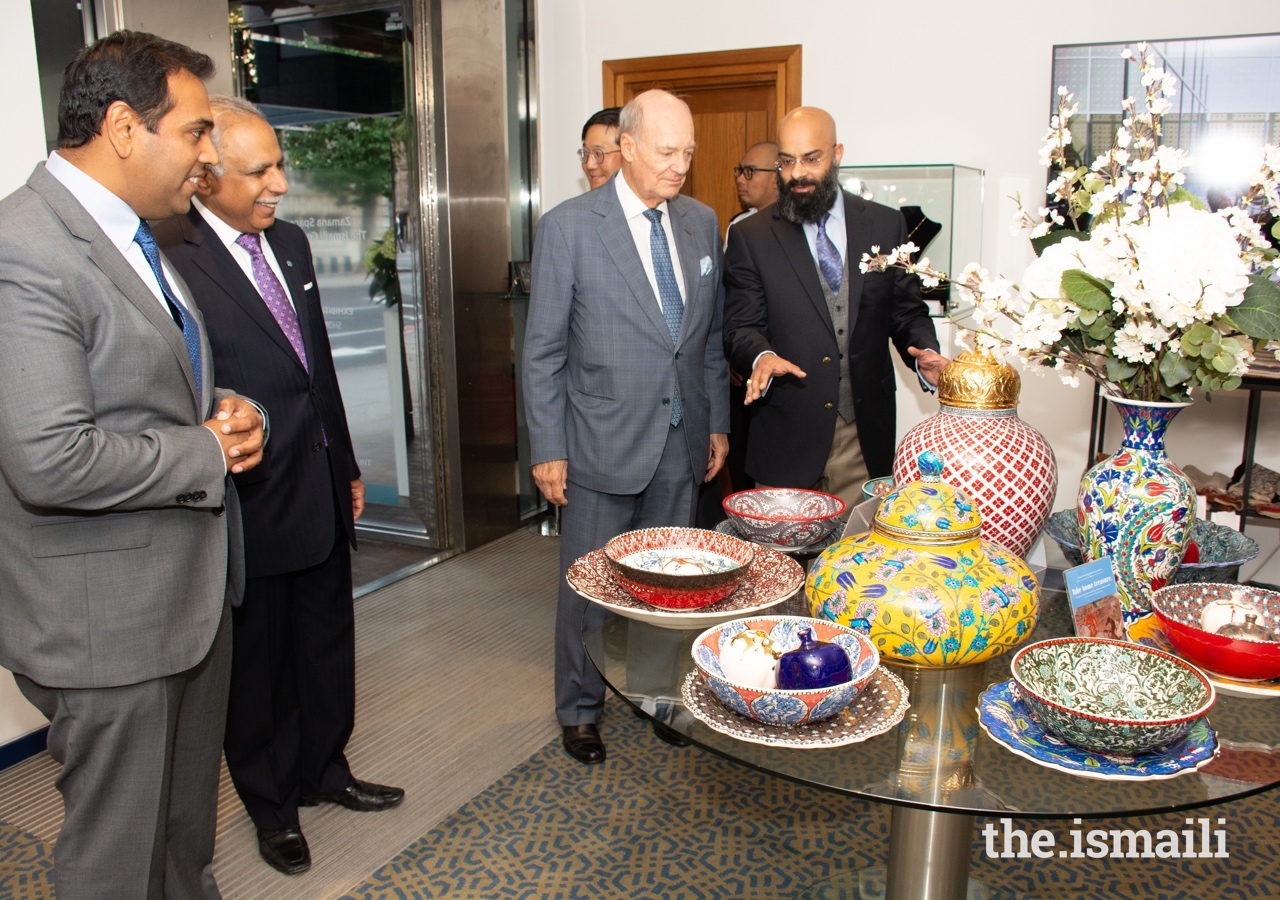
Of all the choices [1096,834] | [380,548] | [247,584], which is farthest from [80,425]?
[380,548]

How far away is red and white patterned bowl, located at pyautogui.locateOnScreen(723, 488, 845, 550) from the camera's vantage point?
1.88 meters

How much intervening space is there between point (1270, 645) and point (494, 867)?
163 cm

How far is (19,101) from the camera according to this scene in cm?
262

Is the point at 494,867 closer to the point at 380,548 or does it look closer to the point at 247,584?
the point at 247,584

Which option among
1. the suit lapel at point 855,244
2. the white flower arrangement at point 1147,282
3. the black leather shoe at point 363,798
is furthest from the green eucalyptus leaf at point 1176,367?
the black leather shoe at point 363,798

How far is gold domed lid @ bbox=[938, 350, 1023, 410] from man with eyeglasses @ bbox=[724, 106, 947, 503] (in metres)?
1.13

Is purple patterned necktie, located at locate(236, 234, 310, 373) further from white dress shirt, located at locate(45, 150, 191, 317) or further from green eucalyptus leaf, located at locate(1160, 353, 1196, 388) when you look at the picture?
green eucalyptus leaf, located at locate(1160, 353, 1196, 388)

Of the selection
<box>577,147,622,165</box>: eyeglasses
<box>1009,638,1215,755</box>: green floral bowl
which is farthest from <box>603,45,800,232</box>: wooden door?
<box>1009,638,1215,755</box>: green floral bowl

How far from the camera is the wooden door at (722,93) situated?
4.52 metres

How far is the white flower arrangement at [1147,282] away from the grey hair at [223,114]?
1469 mm

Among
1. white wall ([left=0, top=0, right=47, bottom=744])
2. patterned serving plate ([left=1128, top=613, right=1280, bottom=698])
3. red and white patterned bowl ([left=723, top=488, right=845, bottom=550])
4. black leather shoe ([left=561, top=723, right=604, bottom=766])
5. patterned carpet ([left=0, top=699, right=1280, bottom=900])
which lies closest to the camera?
patterned serving plate ([left=1128, top=613, right=1280, bottom=698])

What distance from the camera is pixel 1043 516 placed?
1734mm

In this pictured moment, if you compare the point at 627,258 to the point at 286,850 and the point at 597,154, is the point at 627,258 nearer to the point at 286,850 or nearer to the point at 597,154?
the point at 597,154

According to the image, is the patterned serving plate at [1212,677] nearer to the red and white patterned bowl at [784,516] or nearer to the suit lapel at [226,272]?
the red and white patterned bowl at [784,516]
